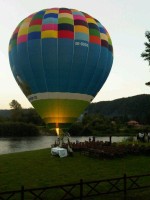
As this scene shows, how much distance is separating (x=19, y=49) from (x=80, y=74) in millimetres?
6498

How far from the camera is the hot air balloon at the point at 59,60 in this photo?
3256 cm

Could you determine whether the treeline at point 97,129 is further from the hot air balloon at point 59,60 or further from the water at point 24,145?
the hot air balloon at point 59,60

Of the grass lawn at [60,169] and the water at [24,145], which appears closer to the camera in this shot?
the grass lawn at [60,169]

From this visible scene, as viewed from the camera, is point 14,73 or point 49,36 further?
point 14,73

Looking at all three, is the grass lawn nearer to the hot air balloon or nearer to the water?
the hot air balloon

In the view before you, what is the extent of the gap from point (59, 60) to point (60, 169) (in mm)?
10448

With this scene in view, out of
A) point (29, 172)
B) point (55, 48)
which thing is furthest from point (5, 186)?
point (55, 48)

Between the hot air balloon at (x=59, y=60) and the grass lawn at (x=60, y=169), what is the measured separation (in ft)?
14.0

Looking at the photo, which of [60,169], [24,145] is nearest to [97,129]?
[24,145]

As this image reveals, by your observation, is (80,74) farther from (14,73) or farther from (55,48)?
(14,73)

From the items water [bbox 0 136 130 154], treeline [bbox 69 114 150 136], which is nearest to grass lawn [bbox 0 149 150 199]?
water [bbox 0 136 130 154]

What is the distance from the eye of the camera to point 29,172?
86.1 feet

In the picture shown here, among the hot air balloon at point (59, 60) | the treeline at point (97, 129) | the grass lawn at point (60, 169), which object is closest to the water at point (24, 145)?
the treeline at point (97, 129)

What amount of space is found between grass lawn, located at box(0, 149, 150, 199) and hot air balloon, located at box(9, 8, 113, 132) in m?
4.27
